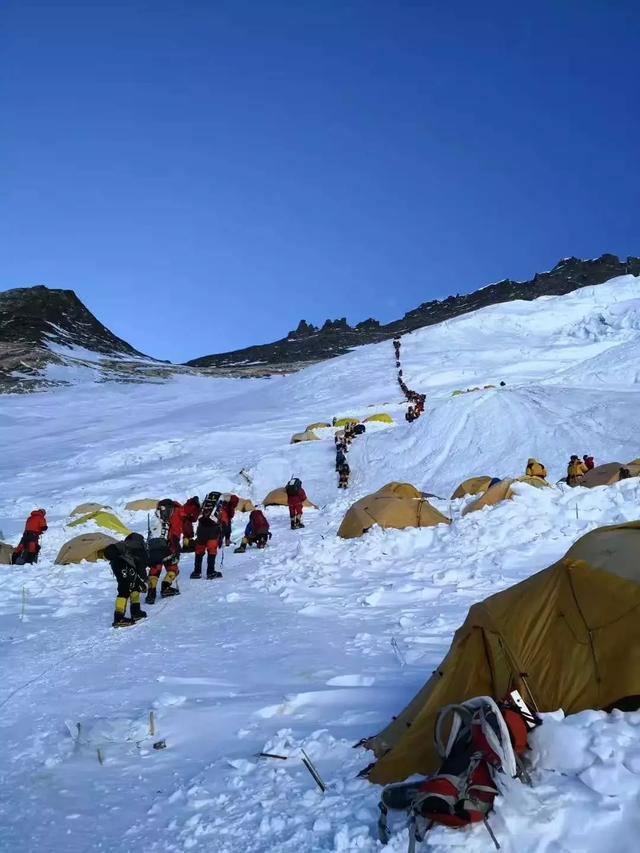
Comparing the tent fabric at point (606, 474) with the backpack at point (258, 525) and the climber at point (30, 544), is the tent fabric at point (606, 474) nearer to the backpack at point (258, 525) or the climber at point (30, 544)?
the backpack at point (258, 525)

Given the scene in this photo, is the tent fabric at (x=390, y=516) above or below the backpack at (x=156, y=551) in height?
below

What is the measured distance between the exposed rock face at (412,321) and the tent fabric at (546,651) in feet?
304

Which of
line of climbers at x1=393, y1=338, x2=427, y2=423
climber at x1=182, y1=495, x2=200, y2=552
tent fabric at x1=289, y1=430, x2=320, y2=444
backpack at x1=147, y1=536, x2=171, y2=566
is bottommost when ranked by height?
backpack at x1=147, y1=536, x2=171, y2=566

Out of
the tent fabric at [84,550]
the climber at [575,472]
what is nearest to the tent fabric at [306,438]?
the climber at [575,472]

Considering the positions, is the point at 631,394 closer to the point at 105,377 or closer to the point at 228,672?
the point at 228,672

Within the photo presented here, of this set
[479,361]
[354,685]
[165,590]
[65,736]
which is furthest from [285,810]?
[479,361]

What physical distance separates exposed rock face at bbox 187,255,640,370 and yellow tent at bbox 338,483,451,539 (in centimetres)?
8266

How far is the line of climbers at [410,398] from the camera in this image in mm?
32406

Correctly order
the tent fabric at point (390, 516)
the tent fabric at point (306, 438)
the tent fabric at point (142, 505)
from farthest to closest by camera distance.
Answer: the tent fabric at point (306, 438) < the tent fabric at point (142, 505) < the tent fabric at point (390, 516)

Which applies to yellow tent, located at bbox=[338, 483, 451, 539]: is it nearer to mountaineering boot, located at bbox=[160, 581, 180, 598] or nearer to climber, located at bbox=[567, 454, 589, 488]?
mountaineering boot, located at bbox=[160, 581, 180, 598]

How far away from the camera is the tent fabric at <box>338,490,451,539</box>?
13914mm

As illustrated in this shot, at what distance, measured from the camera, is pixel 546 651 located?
405cm

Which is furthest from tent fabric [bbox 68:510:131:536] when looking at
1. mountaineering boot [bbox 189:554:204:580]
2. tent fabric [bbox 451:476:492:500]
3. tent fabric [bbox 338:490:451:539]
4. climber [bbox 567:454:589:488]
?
climber [bbox 567:454:589:488]

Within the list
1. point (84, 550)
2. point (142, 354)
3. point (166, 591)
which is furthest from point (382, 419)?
point (142, 354)
